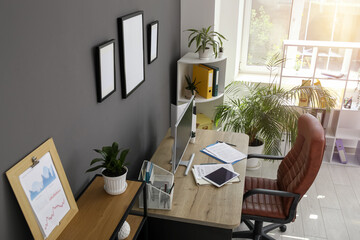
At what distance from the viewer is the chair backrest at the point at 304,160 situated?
7.84 ft

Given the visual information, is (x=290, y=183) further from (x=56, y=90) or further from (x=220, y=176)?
(x=56, y=90)

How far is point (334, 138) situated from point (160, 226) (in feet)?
9.07

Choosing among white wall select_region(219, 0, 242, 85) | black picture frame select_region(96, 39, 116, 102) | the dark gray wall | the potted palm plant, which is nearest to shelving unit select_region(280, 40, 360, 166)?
the potted palm plant

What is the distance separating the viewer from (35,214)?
1471mm

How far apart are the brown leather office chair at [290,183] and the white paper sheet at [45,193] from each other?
4.76ft

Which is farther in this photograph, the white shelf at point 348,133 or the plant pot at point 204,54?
the white shelf at point 348,133

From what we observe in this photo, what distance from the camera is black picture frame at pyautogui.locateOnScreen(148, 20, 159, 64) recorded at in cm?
285

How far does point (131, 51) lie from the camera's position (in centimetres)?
247

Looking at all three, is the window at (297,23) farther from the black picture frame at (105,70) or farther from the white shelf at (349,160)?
the black picture frame at (105,70)

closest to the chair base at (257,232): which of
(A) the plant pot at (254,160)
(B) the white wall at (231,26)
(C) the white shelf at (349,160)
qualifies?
(A) the plant pot at (254,160)

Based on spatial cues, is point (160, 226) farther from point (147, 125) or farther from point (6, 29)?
point (6, 29)

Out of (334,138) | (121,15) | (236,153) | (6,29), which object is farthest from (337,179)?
(6,29)

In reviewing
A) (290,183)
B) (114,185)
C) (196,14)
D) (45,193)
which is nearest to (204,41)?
(196,14)

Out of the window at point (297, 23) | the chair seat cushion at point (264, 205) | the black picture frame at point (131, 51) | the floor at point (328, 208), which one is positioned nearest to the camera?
the black picture frame at point (131, 51)
